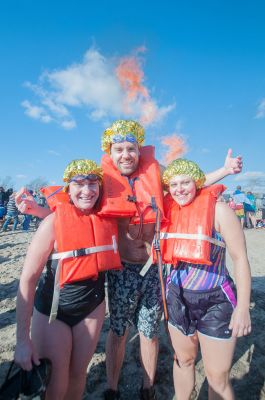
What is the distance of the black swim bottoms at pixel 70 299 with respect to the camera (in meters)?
2.23

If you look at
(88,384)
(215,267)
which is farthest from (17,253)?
(215,267)

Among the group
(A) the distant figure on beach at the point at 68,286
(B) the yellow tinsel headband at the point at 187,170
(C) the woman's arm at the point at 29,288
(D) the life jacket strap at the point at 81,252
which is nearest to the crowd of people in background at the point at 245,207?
(B) the yellow tinsel headband at the point at 187,170

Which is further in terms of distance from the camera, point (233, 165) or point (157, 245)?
point (233, 165)

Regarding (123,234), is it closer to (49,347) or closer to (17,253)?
(49,347)

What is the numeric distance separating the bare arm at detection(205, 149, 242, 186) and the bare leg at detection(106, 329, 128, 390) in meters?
2.07

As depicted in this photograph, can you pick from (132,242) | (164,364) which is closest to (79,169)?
(132,242)

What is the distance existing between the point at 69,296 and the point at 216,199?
1690 mm

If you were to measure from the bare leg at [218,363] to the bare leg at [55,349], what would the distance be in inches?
49.5

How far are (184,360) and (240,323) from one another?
76 centimetres

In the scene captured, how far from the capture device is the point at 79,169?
7.82 ft

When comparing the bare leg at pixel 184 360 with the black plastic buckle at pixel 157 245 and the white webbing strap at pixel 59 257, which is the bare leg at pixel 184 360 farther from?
the white webbing strap at pixel 59 257

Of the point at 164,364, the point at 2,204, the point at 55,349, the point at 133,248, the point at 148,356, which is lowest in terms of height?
the point at 164,364

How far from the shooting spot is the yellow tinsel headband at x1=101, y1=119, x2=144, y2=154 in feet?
8.97

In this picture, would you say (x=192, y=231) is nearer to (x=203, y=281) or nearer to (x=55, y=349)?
A: (x=203, y=281)
